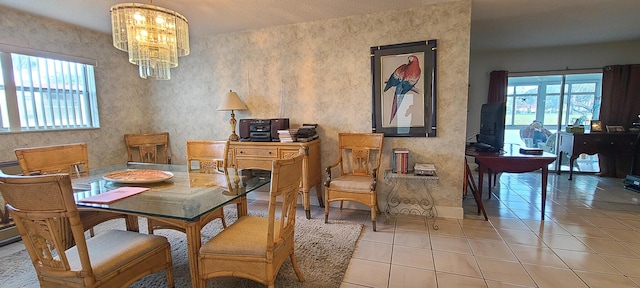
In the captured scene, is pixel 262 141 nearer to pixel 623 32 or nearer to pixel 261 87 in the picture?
pixel 261 87

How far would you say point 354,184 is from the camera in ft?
9.04

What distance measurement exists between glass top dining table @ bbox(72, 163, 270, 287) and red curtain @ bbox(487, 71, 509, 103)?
490 centimetres

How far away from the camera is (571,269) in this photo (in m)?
1.98

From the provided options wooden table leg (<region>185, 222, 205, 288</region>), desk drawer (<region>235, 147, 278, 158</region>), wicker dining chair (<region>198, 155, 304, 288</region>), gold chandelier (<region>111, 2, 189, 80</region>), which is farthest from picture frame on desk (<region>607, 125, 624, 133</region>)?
gold chandelier (<region>111, 2, 189, 80</region>)

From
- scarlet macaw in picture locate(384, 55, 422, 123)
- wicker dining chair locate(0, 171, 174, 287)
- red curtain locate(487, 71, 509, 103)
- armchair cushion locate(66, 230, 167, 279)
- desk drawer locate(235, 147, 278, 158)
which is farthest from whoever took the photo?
red curtain locate(487, 71, 509, 103)

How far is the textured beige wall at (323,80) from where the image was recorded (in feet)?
9.41

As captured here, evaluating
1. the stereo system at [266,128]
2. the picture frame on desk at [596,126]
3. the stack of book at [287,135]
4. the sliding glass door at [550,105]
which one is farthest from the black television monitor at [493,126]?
the picture frame on desk at [596,126]

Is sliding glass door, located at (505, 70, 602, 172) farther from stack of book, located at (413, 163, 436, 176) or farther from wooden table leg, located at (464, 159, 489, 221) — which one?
stack of book, located at (413, 163, 436, 176)

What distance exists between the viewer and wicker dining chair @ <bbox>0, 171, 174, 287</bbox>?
1156mm

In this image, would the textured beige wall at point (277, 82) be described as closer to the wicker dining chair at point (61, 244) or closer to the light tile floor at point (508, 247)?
the light tile floor at point (508, 247)

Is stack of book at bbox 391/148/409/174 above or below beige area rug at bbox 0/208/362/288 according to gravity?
above

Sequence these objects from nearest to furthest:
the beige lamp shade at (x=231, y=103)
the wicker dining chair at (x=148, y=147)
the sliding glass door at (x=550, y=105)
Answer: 1. the beige lamp shade at (x=231, y=103)
2. the wicker dining chair at (x=148, y=147)
3. the sliding glass door at (x=550, y=105)

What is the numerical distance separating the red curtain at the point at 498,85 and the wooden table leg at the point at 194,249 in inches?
217

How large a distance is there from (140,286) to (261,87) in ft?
8.11
